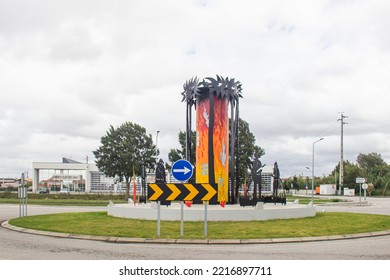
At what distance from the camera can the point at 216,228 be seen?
1625 centimetres

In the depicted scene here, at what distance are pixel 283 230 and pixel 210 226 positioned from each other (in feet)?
9.19

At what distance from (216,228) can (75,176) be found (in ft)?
306

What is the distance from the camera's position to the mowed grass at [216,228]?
14.7 meters

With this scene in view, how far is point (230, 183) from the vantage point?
84.3 feet

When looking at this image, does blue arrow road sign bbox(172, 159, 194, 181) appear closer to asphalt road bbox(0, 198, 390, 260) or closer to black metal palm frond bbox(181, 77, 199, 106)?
asphalt road bbox(0, 198, 390, 260)

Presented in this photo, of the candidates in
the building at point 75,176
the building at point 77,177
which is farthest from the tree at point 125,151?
the building at point 75,176

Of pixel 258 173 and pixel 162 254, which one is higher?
pixel 258 173

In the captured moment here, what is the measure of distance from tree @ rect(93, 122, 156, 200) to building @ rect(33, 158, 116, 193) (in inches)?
1056

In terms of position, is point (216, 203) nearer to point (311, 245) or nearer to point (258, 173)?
point (258, 173)

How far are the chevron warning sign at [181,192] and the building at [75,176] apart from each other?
239 feet

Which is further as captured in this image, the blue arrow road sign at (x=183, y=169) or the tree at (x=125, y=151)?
the tree at (x=125, y=151)

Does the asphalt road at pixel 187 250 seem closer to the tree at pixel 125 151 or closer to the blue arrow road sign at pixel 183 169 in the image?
the blue arrow road sign at pixel 183 169

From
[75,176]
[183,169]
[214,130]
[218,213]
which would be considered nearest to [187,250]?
[183,169]
